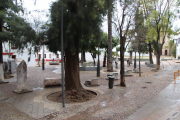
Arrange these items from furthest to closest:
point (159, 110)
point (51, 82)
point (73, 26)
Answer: point (51, 82) < point (73, 26) < point (159, 110)

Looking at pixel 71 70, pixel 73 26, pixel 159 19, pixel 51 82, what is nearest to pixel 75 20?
pixel 73 26

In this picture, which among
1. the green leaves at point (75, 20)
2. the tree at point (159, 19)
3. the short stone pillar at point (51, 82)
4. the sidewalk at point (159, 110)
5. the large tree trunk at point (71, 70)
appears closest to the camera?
the sidewalk at point (159, 110)

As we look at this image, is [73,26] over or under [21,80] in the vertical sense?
over

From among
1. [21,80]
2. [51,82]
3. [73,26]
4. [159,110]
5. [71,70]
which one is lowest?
[159,110]

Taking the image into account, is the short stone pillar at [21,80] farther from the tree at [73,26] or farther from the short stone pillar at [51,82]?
the tree at [73,26]

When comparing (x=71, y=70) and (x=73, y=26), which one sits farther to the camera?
(x=71, y=70)

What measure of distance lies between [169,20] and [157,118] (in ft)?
59.4

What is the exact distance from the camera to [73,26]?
655 cm

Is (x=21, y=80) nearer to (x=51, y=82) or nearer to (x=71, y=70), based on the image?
(x=51, y=82)

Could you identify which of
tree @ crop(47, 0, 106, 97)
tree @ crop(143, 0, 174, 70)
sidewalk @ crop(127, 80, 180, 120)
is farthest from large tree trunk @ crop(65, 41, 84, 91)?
tree @ crop(143, 0, 174, 70)

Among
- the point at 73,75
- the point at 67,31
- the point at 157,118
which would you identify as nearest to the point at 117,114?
the point at 157,118

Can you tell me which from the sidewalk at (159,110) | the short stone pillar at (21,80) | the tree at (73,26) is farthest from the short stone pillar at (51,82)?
the sidewalk at (159,110)

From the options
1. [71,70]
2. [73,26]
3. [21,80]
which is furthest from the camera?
[21,80]

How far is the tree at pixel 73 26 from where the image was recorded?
6422 millimetres
